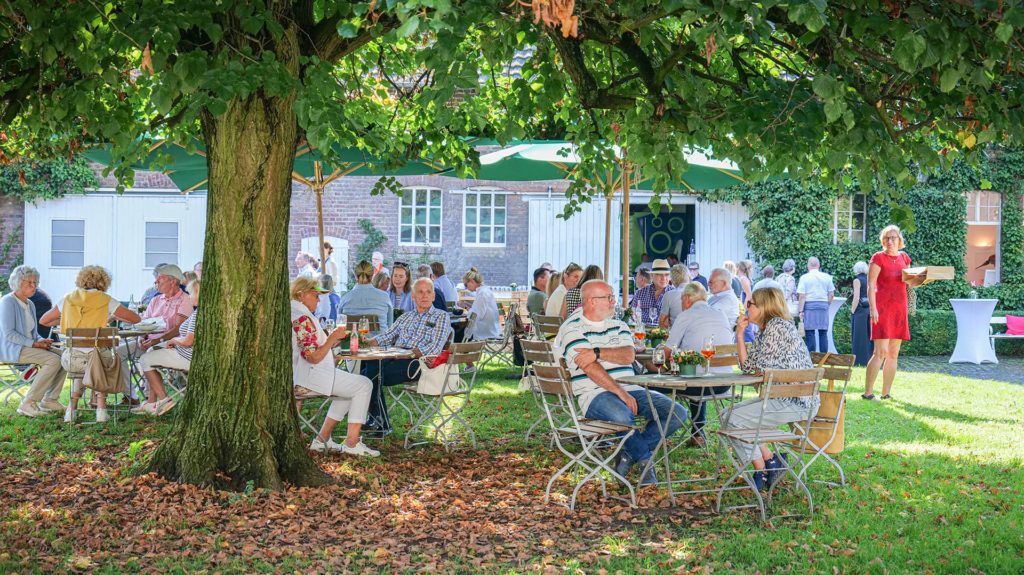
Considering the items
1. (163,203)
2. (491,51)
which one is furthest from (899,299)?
(163,203)

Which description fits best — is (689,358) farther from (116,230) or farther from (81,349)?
(116,230)

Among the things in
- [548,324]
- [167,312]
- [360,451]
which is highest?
[167,312]

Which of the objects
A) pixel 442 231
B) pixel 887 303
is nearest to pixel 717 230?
pixel 442 231

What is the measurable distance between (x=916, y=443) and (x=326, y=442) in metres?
4.94

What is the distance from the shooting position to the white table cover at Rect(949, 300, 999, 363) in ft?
54.0

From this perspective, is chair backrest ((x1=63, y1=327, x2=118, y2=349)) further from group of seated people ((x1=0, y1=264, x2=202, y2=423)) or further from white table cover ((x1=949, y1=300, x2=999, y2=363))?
white table cover ((x1=949, y1=300, x2=999, y2=363))

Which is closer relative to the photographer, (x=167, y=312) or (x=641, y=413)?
(x=641, y=413)

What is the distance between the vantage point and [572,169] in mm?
11156

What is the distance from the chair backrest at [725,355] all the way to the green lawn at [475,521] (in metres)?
0.78

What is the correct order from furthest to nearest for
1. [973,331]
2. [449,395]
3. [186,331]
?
[973,331]
[186,331]
[449,395]

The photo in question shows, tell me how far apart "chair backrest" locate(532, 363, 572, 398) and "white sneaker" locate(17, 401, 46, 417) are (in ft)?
18.6

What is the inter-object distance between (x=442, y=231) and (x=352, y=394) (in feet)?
46.6

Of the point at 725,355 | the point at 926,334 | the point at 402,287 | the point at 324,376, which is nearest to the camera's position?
the point at 725,355

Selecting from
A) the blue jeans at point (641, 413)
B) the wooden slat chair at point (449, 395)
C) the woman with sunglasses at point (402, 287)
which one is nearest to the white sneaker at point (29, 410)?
the wooden slat chair at point (449, 395)
